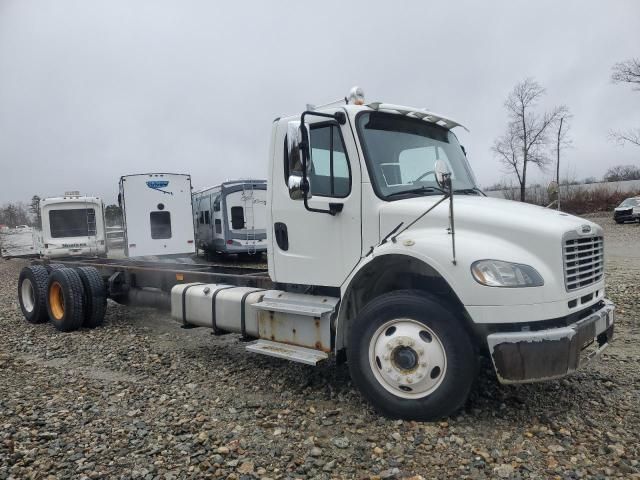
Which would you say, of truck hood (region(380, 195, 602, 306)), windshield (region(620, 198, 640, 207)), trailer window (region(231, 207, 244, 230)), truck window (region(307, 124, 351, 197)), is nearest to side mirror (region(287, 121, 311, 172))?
truck window (region(307, 124, 351, 197))

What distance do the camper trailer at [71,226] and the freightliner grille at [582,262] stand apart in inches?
684

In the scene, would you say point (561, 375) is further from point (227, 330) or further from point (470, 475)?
point (227, 330)

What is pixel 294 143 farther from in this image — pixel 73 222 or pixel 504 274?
pixel 73 222

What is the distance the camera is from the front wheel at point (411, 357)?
12.1ft

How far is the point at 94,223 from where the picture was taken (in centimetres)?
1834

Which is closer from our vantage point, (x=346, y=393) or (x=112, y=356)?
(x=346, y=393)

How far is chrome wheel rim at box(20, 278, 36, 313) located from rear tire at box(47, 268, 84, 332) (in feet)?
2.45

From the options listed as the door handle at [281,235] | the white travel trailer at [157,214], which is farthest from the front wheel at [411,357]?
the white travel trailer at [157,214]

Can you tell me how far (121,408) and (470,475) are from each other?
3.04 meters

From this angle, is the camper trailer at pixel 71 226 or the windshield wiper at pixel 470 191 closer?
the windshield wiper at pixel 470 191

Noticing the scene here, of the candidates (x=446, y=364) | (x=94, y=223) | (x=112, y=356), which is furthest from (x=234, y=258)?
(x=446, y=364)

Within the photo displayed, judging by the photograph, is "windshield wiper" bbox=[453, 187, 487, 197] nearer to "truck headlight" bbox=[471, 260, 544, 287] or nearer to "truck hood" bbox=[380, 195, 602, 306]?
"truck hood" bbox=[380, 195, 602, 306]

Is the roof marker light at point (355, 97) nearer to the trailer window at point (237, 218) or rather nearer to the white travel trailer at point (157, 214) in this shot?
the white travel trailer at point (157, 214)

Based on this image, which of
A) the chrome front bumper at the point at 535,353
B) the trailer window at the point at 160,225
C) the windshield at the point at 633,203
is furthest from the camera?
the windshield at the point at 633,203
